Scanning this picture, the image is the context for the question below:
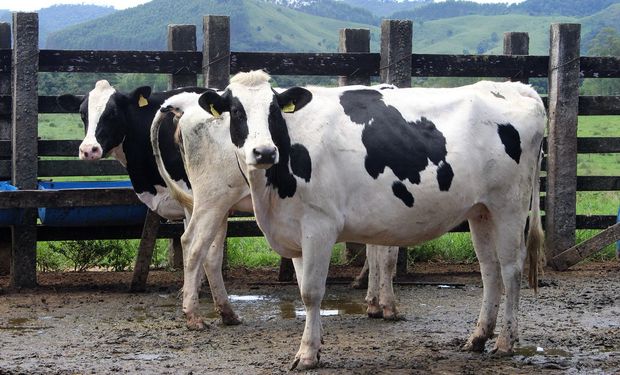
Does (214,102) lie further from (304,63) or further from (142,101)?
(304,63)

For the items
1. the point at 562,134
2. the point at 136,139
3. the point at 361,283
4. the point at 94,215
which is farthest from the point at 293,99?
the point at 562,134

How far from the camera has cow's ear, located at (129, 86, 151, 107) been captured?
9.80 m

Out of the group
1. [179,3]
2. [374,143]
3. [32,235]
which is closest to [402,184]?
[374,143]

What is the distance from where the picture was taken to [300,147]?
6973mm

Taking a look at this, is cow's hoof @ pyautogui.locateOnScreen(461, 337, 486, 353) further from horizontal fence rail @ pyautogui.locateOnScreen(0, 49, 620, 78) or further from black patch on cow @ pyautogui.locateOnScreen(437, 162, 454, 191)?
horizontal fence rail @ pyautogui.locateOnScreen(0, 49, 620, 78)

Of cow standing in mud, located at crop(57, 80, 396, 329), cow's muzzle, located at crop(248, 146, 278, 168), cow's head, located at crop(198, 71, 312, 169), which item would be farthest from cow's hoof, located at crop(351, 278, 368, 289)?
cow's muzzle, located at crop(248, 146, 278, 168)

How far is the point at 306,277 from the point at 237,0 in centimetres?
13221

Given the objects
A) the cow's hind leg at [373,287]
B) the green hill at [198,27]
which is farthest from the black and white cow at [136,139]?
the green hill at [198,27]

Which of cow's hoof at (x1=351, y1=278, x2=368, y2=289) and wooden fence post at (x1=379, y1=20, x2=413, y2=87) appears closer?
cow's hoof at (x1=351, y1=278, x2=368, y2=289)

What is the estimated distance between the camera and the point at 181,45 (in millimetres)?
11227

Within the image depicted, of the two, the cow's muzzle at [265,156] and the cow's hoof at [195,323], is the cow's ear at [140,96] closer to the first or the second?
the cow's hoof at [195,323]

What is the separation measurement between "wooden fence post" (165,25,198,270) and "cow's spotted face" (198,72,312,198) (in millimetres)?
4166

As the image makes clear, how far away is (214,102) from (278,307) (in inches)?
123

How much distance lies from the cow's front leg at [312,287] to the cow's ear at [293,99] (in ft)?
2.83
